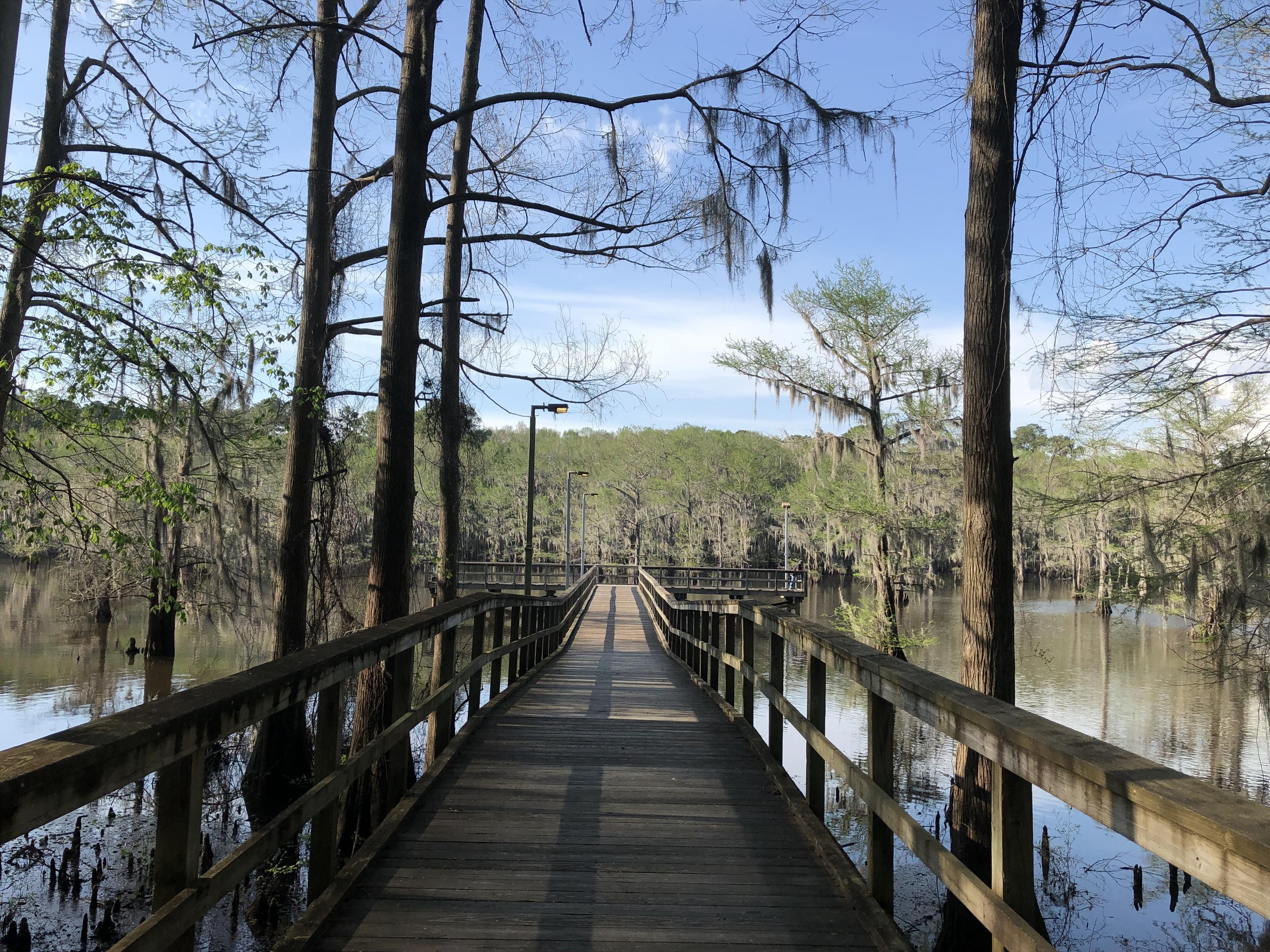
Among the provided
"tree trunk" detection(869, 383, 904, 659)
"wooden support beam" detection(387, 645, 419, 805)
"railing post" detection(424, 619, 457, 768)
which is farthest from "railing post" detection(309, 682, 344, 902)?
"tree trunk" detection(869, 383, 904, 659)

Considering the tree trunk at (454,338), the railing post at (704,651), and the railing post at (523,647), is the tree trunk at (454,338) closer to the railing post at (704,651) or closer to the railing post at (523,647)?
the railing post at (523,647)

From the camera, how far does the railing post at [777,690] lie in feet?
16.0

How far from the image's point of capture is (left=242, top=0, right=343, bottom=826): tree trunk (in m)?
10.0

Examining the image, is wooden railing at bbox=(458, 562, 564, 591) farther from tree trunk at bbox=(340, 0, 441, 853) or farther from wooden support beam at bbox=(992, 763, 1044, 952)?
wooden support beam at bbox=(992, 763, 1044, 952)

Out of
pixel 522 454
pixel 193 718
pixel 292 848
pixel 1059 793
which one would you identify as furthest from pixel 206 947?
pixel 522 454

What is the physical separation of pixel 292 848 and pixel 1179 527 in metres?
10.7

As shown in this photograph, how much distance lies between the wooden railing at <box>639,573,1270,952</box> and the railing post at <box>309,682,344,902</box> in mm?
1888

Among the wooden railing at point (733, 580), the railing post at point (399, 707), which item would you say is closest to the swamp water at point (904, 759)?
the wooden railing at point (733, 580)

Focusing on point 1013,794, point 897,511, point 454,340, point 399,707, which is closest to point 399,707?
point 399,707

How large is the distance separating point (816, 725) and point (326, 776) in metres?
2.05

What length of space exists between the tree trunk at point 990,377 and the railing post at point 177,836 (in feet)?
17.7

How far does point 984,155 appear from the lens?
20.9ft

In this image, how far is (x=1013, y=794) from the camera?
2.20 metres

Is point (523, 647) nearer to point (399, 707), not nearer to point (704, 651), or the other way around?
point (704, 651)
